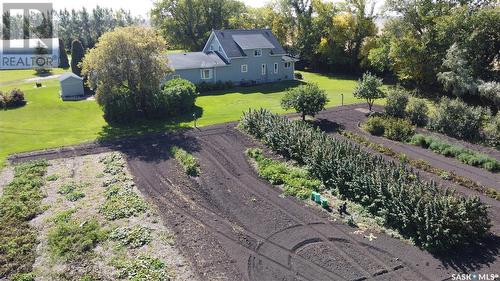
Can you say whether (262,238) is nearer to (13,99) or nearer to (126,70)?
(126,70)

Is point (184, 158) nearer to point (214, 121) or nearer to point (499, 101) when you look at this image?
point (214, 121)

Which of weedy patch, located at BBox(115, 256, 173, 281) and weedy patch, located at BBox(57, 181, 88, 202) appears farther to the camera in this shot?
weedy patch, located at BBox(57, 181, 88, 202)

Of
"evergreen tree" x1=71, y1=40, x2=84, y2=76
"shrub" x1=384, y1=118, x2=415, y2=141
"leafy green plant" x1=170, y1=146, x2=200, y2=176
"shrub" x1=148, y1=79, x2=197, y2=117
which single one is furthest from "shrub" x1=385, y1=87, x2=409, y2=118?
"evergreen tree" x1=71, y1=40, x2=84, y2=76

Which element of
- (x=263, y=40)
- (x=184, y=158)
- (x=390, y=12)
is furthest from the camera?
(x=263, y=40)

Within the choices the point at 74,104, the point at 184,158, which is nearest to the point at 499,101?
the point at 184,158

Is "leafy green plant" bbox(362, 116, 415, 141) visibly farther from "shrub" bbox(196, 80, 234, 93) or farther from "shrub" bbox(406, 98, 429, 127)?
"shrub" bbox(196, 80, 234, 93)

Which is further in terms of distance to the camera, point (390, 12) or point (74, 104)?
point (390, 12)
